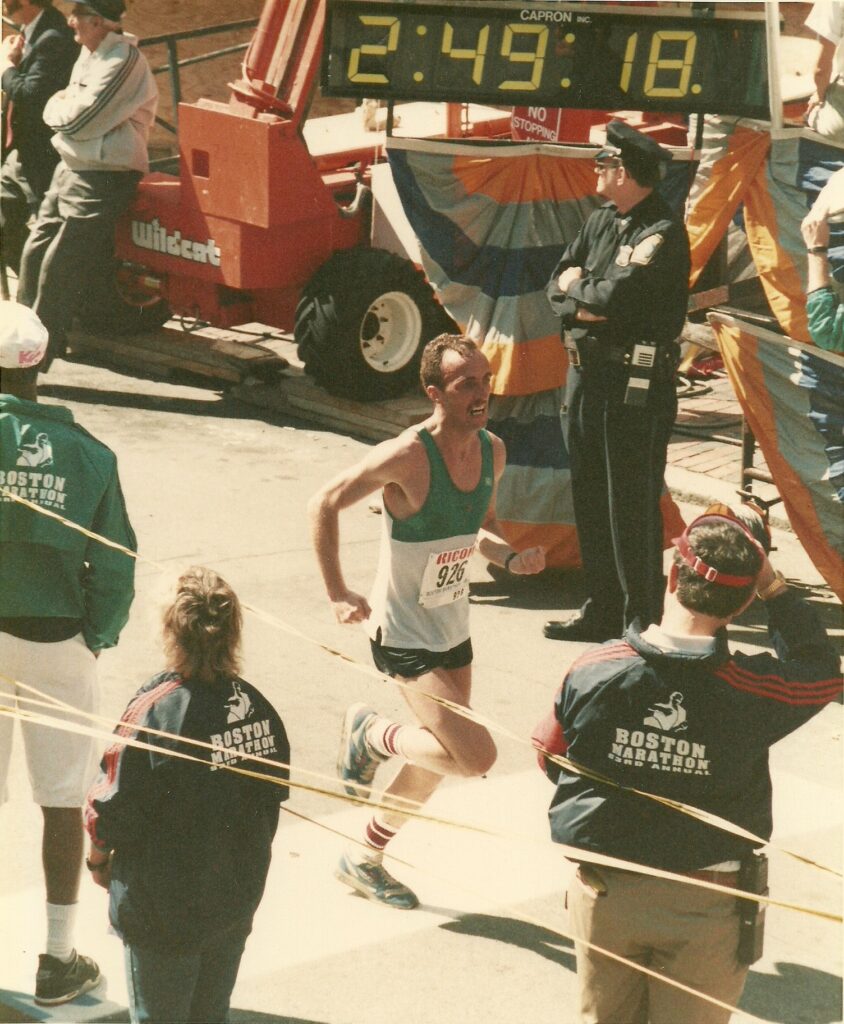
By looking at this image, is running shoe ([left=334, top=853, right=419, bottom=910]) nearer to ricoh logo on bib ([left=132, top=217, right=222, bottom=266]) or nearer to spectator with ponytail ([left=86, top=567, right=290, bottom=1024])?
spectator with ponytail ([left=86, top=567, right=290, bottom=1024])

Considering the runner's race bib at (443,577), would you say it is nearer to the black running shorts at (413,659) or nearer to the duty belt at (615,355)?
the black running shorts at (413,659)

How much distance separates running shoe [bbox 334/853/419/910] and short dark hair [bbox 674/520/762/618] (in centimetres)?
204

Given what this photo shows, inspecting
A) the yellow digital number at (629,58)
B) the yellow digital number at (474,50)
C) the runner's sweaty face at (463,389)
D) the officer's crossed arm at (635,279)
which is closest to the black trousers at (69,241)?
the yellow digital number at (474,50)

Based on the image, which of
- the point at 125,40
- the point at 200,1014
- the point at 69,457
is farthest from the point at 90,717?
the point at 125,40

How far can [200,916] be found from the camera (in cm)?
Result: 380

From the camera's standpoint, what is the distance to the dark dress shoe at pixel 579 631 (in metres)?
7.68

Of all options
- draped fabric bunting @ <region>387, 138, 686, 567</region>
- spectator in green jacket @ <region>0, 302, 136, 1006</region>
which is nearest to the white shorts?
spectator in green jacket @ <region>0, 302, 136, 1006</region>

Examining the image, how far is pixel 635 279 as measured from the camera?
279 inches

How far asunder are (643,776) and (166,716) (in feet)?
3.51

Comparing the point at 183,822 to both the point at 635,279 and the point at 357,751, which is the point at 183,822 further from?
the point at 635,279

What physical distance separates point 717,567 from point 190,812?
4.20 feet

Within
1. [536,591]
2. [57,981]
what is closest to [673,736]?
[57,981]

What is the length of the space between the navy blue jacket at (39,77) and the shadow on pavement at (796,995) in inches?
334

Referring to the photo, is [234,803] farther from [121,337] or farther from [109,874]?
[121,337]
